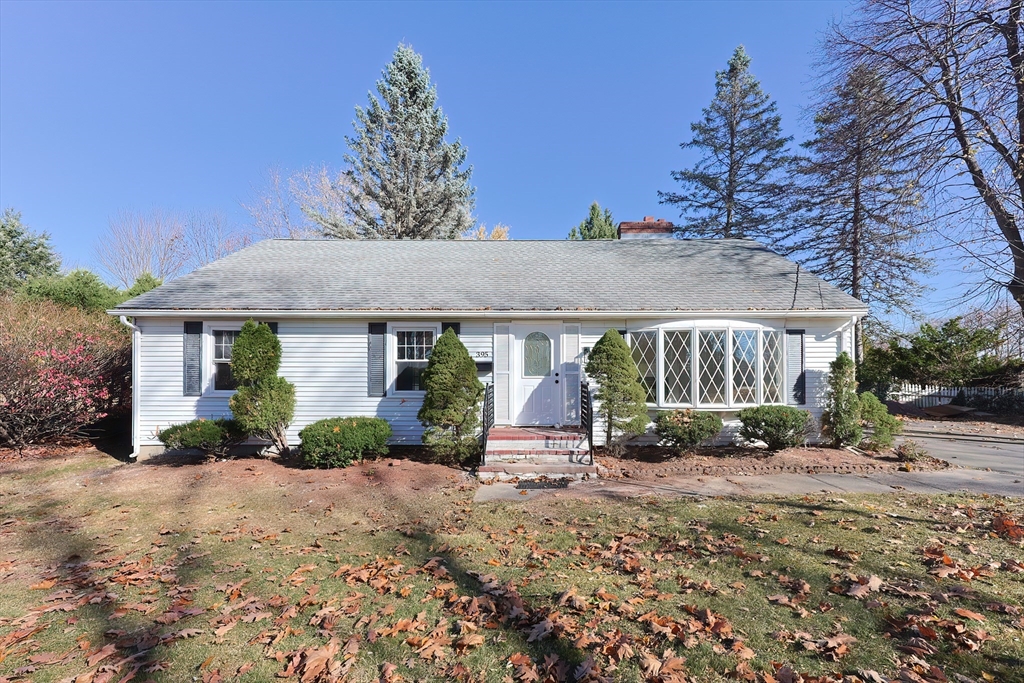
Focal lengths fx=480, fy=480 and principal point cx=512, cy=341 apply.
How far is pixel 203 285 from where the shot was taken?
10.5 meters

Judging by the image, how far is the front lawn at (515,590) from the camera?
2.98m

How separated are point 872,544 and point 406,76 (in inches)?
1028

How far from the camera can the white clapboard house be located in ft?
32.0

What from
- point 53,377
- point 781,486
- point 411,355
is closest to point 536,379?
point 411,355

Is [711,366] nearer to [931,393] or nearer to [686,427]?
[686,427]

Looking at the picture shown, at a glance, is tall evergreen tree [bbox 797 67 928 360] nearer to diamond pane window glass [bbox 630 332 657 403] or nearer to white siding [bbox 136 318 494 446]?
diamond pane window glass [bbox 630 332 657 403]

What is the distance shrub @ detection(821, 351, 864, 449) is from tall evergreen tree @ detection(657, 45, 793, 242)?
57.2 feet

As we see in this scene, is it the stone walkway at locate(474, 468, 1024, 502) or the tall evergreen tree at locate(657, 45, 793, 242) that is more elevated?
the tall evergreen tree at locate(657, 45, 793, 242)

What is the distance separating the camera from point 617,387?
9172 mm

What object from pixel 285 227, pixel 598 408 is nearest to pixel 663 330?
pixel 598 408

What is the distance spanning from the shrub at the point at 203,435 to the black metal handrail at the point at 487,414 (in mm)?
4751

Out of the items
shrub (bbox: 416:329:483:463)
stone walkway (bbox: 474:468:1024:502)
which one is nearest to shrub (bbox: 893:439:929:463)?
stone walkway (bbox: 474:468:1024:502)

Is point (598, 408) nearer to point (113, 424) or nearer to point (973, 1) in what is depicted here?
point (973, 1)

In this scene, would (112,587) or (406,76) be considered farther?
(406,76)
